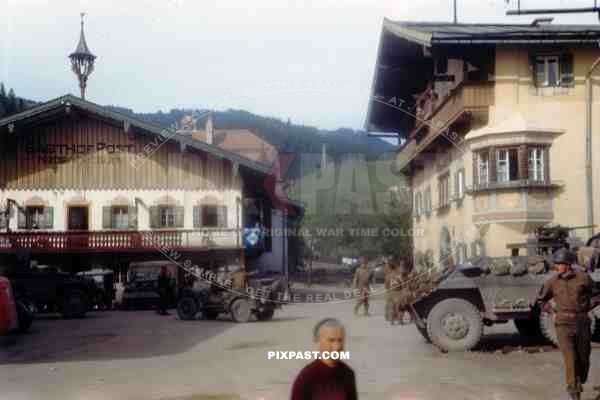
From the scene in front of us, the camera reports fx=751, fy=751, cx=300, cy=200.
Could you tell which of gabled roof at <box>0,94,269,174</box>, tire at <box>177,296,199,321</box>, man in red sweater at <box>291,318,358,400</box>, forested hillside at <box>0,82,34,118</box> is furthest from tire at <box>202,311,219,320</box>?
man in red sweater at <box>291,318,358,400</box>

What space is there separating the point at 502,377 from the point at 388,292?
5.16m

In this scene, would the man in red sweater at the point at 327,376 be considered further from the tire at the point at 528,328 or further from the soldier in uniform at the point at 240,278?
the soldier in uniform at the point at 240,278

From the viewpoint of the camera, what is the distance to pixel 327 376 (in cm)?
411

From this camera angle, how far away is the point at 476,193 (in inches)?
734

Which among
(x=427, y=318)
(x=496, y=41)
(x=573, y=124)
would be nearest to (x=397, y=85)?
(x=496, y=41)

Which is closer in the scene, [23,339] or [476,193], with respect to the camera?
[23,339]

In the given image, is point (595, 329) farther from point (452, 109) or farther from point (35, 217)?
point (35, 217)

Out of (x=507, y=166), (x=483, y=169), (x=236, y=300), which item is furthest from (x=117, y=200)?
(x=507, y=166)

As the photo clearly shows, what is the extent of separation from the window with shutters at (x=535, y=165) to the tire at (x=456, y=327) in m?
8.44

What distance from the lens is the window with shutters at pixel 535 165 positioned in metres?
18.9

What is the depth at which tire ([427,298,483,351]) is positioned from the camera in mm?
11469

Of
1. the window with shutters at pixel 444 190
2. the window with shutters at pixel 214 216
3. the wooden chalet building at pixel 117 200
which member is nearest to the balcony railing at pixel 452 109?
the window with shutters at pixel 444 190

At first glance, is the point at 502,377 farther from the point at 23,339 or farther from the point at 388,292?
the point at 23,339

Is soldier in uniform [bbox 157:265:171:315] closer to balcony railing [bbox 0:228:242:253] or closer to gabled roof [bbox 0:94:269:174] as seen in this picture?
balcony railing [bbox 0:228:242:253]
